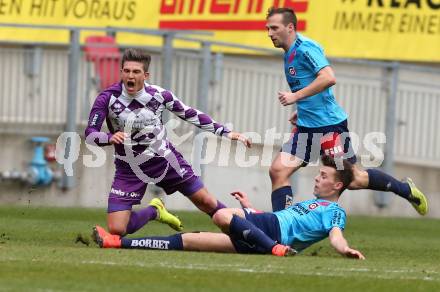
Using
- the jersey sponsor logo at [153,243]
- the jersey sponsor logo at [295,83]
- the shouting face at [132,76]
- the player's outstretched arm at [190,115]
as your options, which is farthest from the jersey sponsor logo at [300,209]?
the jersey sponsor logo at [295,83]

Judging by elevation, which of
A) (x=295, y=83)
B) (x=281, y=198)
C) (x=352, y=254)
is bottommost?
(x=352, y=254)

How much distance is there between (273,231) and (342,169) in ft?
2.98

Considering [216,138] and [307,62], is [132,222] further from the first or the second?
[216,138]

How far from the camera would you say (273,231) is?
10.7 metres

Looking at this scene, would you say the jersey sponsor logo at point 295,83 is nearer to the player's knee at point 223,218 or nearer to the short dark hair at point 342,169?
the short dark hair at point 342,169

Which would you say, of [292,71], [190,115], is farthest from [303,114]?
[190,115]

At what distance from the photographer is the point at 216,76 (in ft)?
61.2

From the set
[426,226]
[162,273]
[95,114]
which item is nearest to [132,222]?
[95,114]

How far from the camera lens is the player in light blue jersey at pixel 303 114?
40.5 feet

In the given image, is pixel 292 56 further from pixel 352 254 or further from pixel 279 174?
pixel 352 254

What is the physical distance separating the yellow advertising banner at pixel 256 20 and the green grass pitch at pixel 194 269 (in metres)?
7.05

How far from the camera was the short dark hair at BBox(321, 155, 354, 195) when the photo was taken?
11047 mm

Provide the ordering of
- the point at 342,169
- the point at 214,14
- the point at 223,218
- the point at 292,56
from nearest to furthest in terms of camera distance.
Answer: the point at 223,218 < the point at 342,169 < the point at 292,56 < the point at 214,14

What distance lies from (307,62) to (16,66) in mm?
6790
